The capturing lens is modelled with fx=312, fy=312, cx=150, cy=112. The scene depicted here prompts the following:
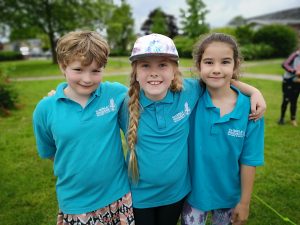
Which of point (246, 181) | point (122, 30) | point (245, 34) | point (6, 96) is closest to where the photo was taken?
point (246, 181)

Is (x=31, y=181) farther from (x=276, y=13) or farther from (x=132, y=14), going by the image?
(x=276, y=13)

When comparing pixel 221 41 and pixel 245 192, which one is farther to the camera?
pixel 245 192

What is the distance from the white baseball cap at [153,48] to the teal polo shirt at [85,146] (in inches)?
15.6

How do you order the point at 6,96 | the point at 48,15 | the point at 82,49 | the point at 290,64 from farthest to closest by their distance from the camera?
the point at 48,15 → the point at 6,96 → the point at 290,64 → the point at 82,49

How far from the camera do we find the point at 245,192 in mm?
2174

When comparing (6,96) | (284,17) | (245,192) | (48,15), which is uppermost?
(284,17)

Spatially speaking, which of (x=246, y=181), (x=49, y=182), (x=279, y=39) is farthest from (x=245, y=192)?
(x=279, y=39)

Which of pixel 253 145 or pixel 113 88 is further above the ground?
pixel 113 88

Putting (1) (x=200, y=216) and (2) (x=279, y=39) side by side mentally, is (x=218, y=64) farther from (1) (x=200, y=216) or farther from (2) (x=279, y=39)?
(2) (x=279, y=39)

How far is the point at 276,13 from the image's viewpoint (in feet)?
189

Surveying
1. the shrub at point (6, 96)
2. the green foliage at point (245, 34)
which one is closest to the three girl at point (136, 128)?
the shrub at point (6, 96)

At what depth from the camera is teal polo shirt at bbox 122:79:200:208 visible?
2.05m

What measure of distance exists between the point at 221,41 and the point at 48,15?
2590 cm

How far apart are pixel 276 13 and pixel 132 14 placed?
2762 cm
